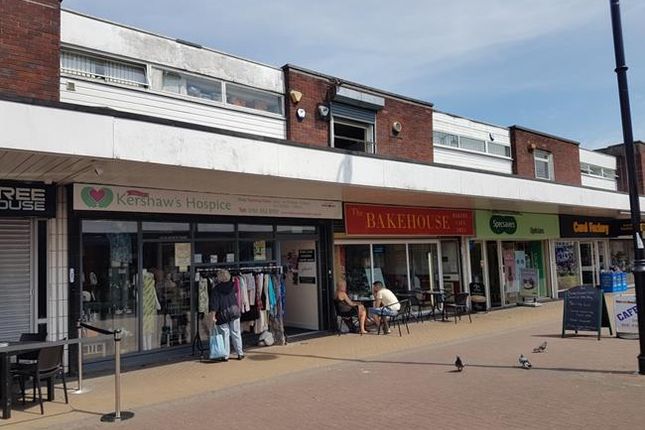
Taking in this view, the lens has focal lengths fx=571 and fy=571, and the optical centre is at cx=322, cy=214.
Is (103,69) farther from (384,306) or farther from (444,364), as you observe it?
(444,364)

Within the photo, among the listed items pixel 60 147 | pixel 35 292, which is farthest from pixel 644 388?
pixel 35 292

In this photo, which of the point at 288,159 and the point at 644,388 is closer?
the point at 644,388

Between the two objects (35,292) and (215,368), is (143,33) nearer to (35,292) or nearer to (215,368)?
(35,292)

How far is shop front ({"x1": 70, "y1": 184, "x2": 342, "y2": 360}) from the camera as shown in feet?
32.1

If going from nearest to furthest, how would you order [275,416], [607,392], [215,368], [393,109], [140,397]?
[275,416] → [607,392] → [140,397] → [215,368] → [393,109]

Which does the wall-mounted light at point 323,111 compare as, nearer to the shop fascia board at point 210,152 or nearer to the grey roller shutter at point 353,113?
the grey roller shutter at point 353,113

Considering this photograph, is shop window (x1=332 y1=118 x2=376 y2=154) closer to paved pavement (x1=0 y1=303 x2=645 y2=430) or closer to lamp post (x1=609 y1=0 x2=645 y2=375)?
paved pavement (x1=0 y1=303 x2=645 y2=430)

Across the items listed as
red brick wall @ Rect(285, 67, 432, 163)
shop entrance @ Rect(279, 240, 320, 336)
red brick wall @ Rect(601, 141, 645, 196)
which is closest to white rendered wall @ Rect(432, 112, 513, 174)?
red brick wall @ Rect(285, 67, 432, 163)

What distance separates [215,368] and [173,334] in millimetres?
1702

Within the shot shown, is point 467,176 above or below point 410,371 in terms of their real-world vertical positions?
above

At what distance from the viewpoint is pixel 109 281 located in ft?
33.1

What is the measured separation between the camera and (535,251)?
20.8 metres

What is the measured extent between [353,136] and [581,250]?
44.5ft

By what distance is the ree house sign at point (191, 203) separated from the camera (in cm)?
947
